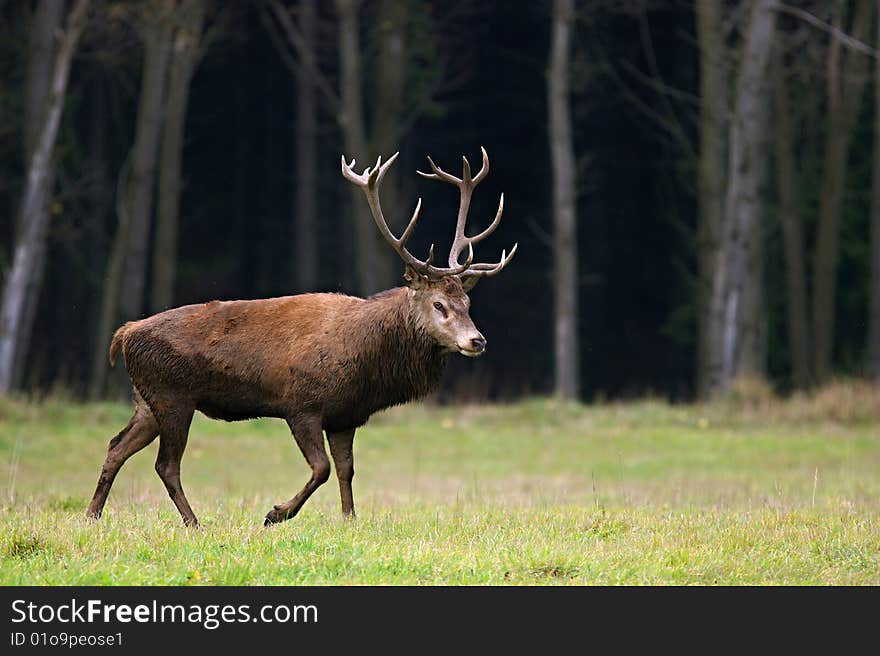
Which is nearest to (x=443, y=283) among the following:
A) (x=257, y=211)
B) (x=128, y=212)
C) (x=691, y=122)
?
(x=128, y=212)

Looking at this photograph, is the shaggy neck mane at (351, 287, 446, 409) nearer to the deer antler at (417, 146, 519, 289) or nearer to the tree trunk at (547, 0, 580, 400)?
the deer antler at (417, 146, 519, 289)

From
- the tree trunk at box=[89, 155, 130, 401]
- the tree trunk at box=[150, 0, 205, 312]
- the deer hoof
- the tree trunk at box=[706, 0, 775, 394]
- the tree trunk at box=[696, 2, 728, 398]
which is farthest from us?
the tree trunk at box=[150, 0, 205, 312]

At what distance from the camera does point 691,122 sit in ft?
104

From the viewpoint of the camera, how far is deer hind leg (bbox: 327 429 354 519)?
33.1 ft

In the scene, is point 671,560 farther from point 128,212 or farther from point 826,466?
point 128,212

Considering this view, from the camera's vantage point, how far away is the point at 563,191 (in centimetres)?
2405

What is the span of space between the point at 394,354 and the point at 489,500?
2.73m

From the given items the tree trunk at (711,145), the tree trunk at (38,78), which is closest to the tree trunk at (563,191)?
the tree trunk at (711,145)

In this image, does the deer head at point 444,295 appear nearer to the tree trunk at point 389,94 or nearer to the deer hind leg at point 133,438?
the deer hind leg at point 133,438

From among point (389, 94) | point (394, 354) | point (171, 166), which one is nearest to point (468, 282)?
point (394, 354)

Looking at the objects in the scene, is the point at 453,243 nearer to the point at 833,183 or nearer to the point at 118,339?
the point at 118,339

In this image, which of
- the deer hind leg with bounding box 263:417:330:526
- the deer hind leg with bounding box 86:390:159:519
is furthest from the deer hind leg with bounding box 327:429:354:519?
the deer hind leg with bounding box 86:390:159:519

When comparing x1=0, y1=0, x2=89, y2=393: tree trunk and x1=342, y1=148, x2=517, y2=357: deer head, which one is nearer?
x1=342, y1=148, x2=517, y2=357: deer head

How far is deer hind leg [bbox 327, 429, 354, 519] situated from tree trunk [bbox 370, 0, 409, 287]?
14.7 m
